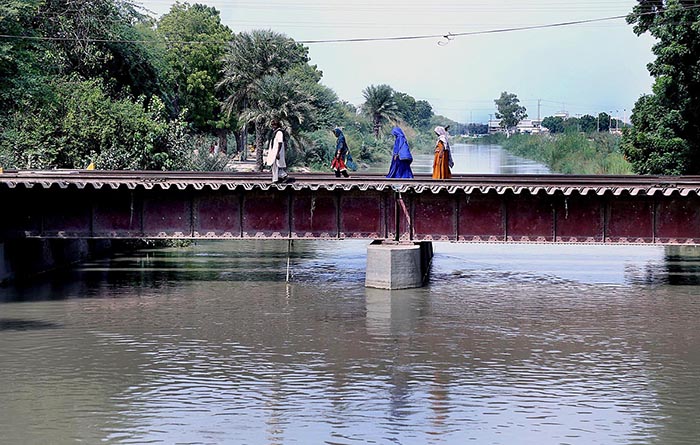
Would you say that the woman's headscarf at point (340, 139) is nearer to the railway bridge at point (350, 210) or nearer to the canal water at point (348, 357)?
the railway bridge at point (350, 210)

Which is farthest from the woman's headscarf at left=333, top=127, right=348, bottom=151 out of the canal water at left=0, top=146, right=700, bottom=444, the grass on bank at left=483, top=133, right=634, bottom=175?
the grass on bank at left=483, top=133, right=634, bottom=175

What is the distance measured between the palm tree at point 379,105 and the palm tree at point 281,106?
60.5m

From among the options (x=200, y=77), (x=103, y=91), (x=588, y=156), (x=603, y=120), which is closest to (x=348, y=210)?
(x=103, y=91)

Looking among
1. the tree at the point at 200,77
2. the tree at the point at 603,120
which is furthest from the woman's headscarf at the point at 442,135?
the tree at the point at 603,120

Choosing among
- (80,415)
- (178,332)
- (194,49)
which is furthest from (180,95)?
(80,415)

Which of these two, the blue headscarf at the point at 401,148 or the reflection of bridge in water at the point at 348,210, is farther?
the blue headscarf at the point at 401,148

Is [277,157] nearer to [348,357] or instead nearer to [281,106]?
[348,357]

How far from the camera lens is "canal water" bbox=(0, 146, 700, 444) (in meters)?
16.9

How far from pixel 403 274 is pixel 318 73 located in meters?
110

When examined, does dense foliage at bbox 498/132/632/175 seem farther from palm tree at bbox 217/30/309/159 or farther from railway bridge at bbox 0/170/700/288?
railway bridge at bbox 0/170/700/288

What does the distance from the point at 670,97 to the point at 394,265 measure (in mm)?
24098

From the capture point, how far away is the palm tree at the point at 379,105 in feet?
449

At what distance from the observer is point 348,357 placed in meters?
22.3

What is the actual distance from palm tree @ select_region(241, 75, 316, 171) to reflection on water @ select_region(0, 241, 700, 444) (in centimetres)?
3755
